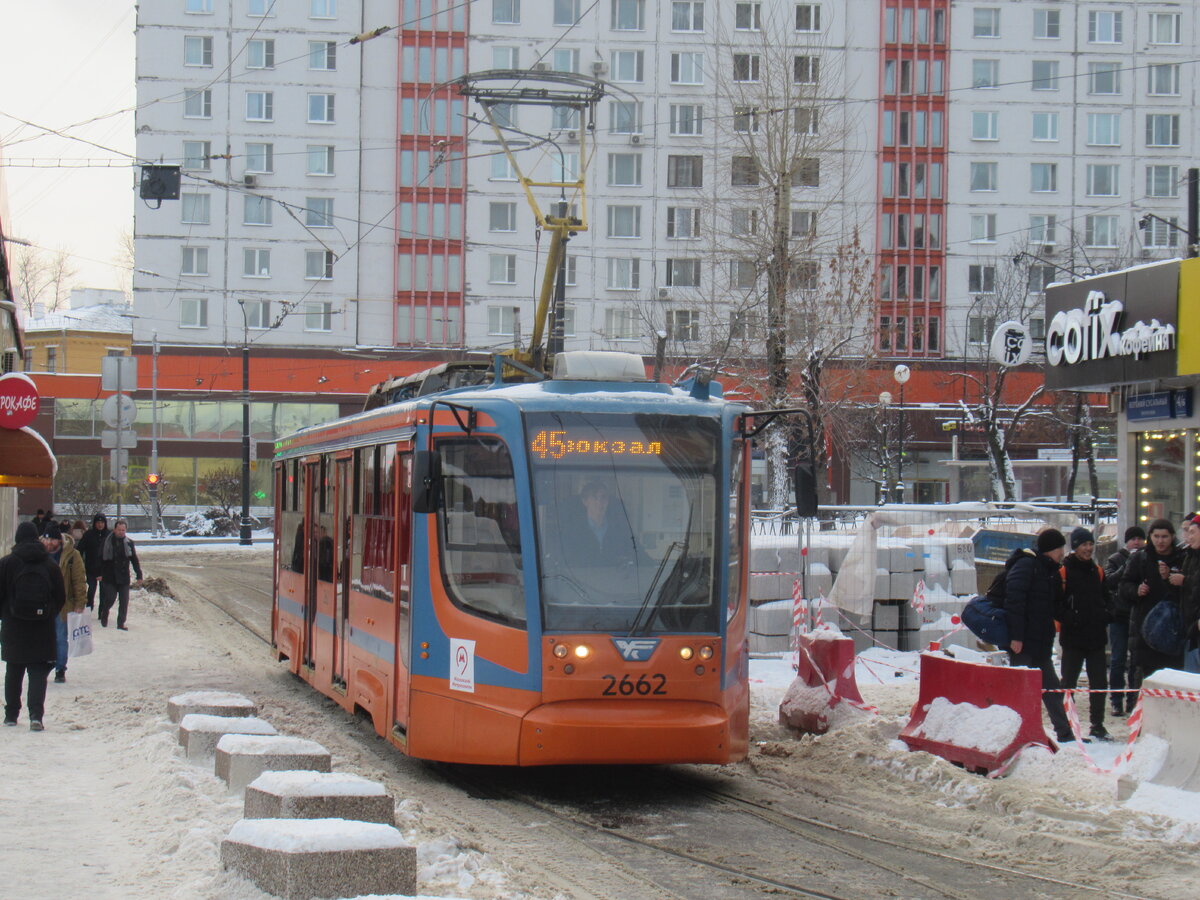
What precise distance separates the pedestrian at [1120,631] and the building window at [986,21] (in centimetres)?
5123

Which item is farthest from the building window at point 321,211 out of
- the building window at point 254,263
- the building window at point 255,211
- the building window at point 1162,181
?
the building window at point 1162,181

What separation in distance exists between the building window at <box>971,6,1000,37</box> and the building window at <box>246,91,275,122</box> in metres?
29.3

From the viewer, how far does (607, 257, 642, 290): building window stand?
57938 millimetres

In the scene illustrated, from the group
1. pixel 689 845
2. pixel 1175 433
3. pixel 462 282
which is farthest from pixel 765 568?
pixel 462 282

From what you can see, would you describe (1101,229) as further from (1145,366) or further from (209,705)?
(209,705)

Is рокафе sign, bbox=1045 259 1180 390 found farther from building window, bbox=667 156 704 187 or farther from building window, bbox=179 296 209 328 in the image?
building window, bbox=179 296 209 328

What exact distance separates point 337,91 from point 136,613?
124ft

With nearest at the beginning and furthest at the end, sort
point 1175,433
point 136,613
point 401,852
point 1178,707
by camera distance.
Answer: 1. point 401,852
2. point 1178,707
3. point 1175,433
4. point 136,613

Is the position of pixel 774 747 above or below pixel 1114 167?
below

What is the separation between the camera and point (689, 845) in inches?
320

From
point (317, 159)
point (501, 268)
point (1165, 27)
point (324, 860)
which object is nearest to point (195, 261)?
point (317, 159)

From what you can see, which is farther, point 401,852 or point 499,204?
point 499,204

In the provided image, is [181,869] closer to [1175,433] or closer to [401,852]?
[401,852]

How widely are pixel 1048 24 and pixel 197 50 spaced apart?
116 ft
